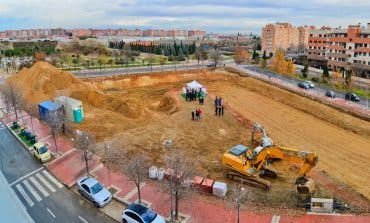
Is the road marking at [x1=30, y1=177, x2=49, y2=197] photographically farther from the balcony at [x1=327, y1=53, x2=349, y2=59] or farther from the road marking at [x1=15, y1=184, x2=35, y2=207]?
the balcony at [x1=327, y1=53, x2=349, y2=59]

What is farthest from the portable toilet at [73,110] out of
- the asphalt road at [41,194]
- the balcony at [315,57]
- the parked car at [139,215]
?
the balcony at [315,57]

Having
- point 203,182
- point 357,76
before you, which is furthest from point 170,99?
point 357,76

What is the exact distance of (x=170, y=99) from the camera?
4175cm

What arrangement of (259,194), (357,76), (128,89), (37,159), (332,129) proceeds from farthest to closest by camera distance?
1. (357,76)
2. (128,89)
3. (332,129)
4. (37,159)
5. (259,194)

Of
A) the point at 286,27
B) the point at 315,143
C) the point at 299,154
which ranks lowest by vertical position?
the point at 315,143

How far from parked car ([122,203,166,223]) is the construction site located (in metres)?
3.70

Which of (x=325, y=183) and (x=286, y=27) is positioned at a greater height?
(x=286, y=27)

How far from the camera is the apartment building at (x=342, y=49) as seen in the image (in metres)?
62.8

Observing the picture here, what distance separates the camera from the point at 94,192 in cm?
1916

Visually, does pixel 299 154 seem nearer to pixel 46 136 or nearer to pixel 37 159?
pixel 37 159

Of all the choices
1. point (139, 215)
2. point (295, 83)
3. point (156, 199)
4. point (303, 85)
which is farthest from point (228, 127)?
point (295, 83)

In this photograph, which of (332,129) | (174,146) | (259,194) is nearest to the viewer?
(259,194)

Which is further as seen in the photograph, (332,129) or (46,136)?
(332,129)

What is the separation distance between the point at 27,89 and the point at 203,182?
3226 centimetres
